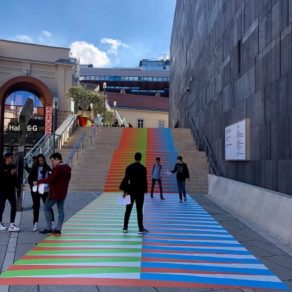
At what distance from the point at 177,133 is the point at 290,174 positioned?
19603 mm

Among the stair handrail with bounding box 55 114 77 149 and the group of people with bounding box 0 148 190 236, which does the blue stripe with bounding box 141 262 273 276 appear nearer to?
the group of people with bounding box 0 148 190 236

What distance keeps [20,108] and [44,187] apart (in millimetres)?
29233

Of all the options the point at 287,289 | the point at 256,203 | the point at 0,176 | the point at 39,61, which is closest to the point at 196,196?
the point at 256,203

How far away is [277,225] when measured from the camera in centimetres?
832

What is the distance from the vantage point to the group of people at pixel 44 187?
26.9 feet

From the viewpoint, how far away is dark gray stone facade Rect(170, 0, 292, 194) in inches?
367

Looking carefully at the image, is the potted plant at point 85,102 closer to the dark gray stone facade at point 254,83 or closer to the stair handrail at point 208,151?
the stair handrail at point 208,151

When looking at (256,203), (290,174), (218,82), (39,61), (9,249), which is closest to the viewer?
(9,249)

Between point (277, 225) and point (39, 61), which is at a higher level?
point (39, 61)

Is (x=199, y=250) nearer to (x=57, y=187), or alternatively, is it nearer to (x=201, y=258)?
(x=201, y=258)

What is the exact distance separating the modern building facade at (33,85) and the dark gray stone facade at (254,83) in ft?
64.2

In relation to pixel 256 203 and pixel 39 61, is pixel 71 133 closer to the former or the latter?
pixel 39 61

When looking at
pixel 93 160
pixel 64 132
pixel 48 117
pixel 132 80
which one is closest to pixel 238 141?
pixel 93 160

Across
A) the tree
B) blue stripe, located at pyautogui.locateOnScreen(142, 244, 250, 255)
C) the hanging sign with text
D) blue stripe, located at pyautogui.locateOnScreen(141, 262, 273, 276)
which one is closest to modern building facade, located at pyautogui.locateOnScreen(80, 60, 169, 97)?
the tree
